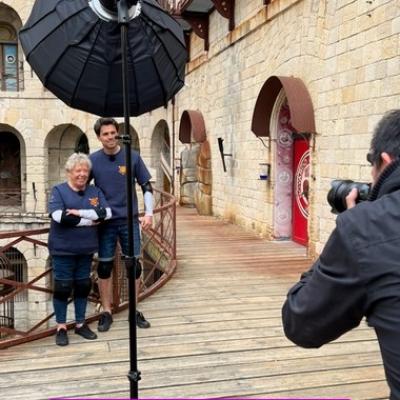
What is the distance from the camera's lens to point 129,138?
8.14ft

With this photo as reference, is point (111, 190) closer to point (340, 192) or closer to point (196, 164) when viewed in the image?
point (340, 192)

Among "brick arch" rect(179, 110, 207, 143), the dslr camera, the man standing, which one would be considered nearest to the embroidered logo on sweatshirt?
the man standing

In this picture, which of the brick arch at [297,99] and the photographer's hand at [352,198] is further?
the brick arch at [297,99]

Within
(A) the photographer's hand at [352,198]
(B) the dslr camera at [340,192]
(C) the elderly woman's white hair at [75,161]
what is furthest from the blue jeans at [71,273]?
(A) the photographer's hand at [352,198]

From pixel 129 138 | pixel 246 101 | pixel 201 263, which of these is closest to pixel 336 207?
pixel 129 138

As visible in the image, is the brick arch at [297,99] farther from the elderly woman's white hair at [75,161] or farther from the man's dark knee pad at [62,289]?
the man's dark knee pad at [62,289]

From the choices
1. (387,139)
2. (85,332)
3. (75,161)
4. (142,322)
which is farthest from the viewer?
(142,322)

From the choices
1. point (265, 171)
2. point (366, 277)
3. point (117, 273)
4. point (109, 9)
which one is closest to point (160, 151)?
point (265, 171)

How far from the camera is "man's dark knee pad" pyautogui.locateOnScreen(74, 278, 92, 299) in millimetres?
3877

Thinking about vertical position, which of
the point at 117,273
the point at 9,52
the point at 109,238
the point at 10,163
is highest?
the point at 9,52

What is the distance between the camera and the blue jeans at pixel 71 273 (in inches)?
147

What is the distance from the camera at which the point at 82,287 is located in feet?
12.8

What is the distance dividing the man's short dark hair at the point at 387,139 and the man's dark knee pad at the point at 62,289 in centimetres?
295

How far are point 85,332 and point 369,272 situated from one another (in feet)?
10.5
